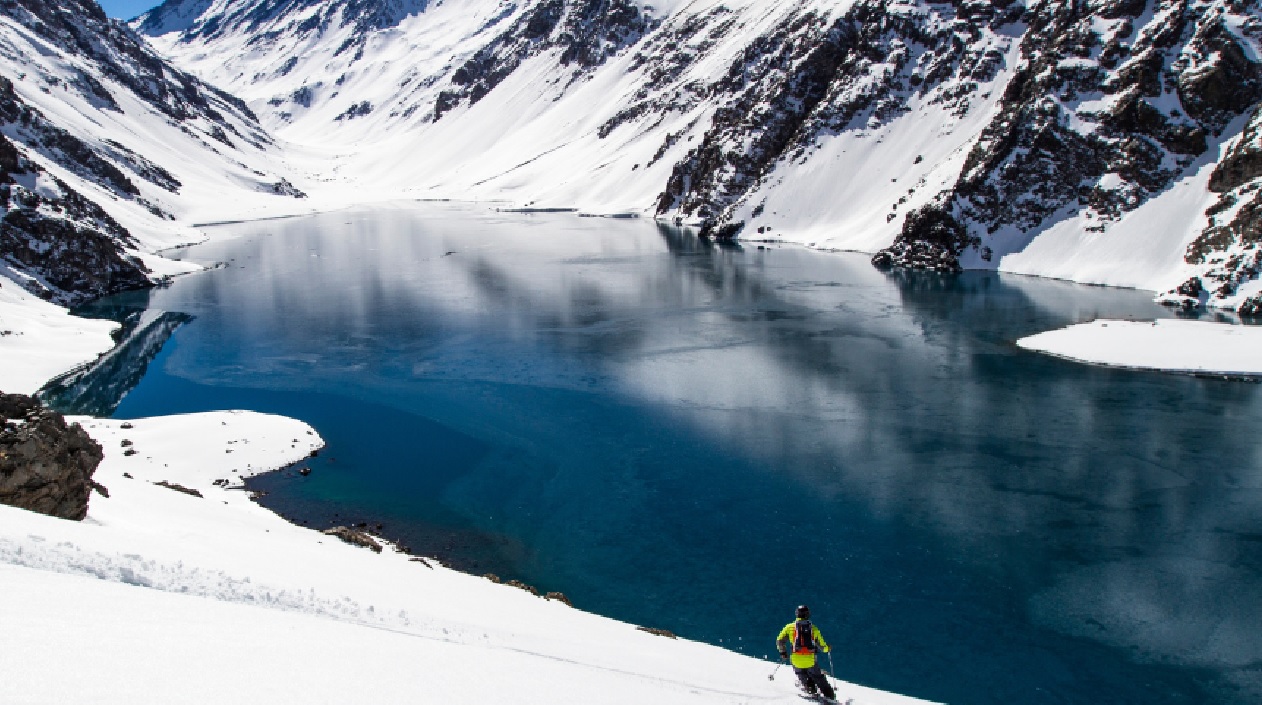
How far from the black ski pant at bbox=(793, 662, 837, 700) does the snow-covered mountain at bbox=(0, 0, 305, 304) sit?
240 ft

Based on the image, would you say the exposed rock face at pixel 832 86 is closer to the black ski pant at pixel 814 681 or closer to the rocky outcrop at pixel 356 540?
the rocky outcrop at pixel 356 540

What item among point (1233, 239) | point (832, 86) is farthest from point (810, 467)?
point (832, 86)

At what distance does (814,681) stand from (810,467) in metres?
17.5

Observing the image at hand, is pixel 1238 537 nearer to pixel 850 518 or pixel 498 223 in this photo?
pixel 850 518

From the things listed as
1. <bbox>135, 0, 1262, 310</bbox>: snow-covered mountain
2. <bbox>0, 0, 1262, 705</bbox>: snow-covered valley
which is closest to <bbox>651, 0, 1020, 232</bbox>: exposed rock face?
<bbox>135, 0, 1262, 310</bbox>: snow-covered mountain

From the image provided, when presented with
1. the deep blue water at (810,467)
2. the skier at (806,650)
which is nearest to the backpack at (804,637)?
the skier at (806,650)

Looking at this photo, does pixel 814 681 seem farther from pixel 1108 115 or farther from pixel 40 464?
pixel 1108 115

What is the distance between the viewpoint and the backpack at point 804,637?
589 inches

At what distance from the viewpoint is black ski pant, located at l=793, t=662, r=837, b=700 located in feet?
49.8

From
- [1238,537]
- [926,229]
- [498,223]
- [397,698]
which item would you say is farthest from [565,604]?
[498,223]

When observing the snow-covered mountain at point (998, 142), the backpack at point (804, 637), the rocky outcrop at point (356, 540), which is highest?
the snow-covered mountain at point (998, 142)

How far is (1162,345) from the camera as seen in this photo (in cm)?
4878

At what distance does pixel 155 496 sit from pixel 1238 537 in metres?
32.4

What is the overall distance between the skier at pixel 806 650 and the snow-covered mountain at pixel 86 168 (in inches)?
2870
